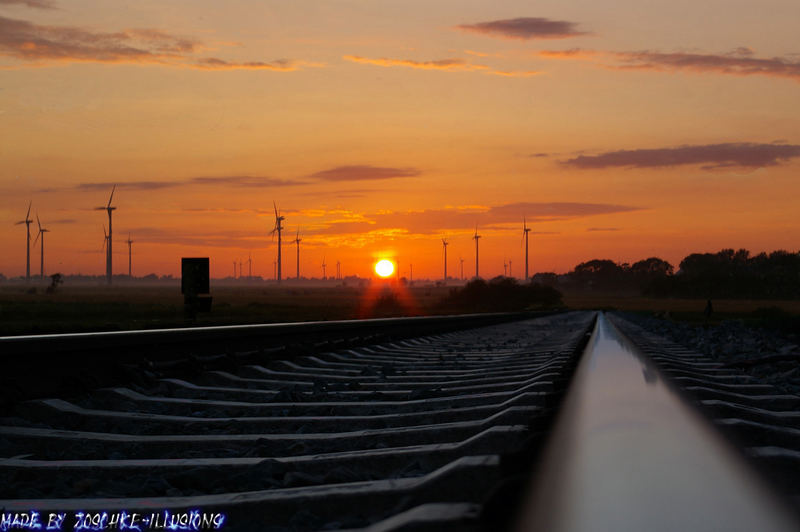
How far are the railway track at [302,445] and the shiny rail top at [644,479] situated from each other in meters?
0.04

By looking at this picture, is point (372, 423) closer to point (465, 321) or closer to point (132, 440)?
point (132, 440)

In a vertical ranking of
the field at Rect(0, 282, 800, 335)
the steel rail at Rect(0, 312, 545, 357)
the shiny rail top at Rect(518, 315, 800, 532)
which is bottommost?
the field at Rect(0, 282, 800, 335)

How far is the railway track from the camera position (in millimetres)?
2156

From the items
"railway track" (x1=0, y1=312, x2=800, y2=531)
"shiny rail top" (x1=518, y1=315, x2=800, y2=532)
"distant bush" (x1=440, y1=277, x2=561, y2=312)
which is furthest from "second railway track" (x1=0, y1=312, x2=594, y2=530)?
"distant bush" (x1=440, y1=277, x2=561, y2=312)

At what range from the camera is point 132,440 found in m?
3.53

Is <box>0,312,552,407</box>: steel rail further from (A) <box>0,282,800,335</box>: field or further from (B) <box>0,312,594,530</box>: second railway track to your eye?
(A) <box>0,282,800,335</box>: field

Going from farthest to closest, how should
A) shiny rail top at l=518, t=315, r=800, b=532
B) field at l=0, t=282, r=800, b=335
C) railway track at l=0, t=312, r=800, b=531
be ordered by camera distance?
field at l=0, t=282, r=800, b=335, railway track at l=0, t=312, r=800, b=531, shiny rail top at l=518, t=315, r=800, b=532

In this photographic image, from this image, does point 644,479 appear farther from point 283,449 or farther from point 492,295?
point 492,295

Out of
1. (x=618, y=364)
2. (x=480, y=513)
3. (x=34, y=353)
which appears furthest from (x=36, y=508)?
(x=618, y=364)

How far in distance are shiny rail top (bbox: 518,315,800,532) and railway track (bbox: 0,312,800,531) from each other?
42 millimetres

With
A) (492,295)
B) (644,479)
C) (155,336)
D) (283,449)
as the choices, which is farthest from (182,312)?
(492,295)

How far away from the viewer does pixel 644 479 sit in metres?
2.19

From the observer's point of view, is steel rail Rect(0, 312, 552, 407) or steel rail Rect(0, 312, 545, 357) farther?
steel rail Rect(0, 312, 545, 357)

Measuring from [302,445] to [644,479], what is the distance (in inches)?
60.0
